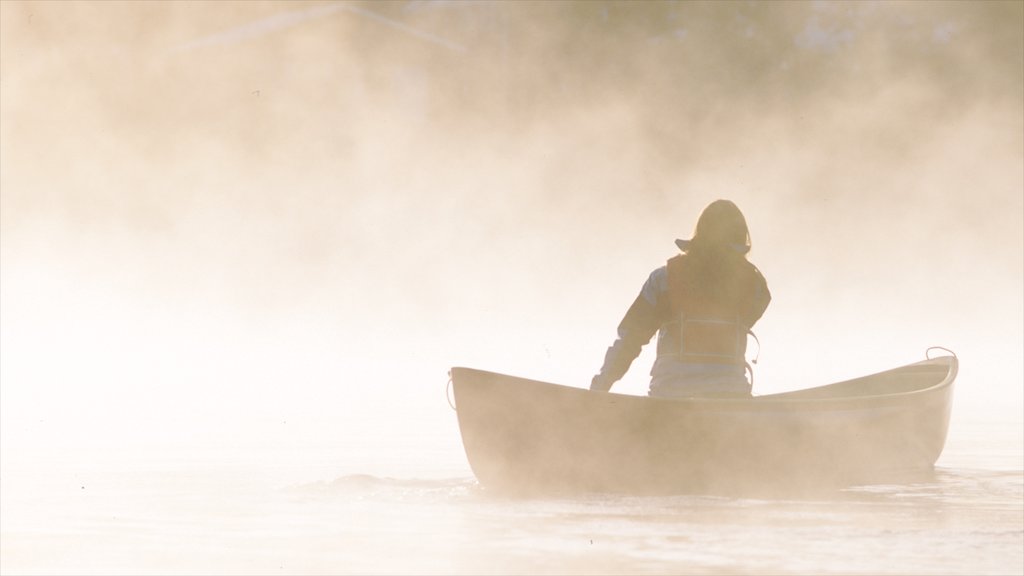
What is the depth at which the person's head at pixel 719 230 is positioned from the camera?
1041 centimetres

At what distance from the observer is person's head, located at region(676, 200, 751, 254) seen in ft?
34.1

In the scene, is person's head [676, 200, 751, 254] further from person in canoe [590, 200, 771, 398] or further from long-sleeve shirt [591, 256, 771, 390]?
long-sleeve shirt [591, 256, 771, 390]

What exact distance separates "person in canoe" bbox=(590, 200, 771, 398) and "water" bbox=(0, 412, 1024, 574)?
29.5 inches

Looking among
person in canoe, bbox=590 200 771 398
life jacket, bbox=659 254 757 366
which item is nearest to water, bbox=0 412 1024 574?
person in canoe, bbox=590 200 771 398

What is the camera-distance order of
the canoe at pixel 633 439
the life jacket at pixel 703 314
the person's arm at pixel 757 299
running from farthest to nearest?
the person's arm at pixel 757 299
the life jacket at pixel 703 314
the canoe at pixel 633 439

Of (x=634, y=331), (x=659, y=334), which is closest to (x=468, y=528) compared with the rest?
(x=634, y=331)

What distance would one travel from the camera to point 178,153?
6425cm

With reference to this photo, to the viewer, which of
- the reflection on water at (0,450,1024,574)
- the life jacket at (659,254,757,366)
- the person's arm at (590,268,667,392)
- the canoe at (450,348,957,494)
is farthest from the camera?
the life jacket at (659,254,757,366)

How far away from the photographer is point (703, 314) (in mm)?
10453

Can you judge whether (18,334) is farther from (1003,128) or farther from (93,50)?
(1003,128)

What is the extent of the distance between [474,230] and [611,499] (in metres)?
53.1

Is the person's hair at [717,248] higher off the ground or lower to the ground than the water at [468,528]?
higher


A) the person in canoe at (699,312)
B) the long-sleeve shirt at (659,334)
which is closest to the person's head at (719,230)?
the person in canoe at (699,312)

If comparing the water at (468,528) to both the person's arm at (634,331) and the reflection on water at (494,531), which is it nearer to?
the reflection on water at (494,531)
